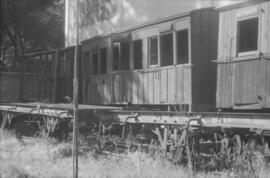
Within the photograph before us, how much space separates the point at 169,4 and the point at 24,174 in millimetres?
12962

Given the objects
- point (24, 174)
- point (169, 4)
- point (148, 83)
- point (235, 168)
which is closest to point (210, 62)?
point (148, 83)

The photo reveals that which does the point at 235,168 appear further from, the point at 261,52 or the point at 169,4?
the point at 169,4

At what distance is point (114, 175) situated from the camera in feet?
24.2

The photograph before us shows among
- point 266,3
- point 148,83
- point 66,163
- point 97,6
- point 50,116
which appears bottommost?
point 66,163

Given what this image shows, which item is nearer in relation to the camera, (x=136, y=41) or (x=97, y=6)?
(x=136, y=41)

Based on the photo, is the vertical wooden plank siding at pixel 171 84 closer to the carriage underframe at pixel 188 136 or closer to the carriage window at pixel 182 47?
the carriage window at pixel 182 47

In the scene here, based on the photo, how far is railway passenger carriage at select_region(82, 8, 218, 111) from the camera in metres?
10.3

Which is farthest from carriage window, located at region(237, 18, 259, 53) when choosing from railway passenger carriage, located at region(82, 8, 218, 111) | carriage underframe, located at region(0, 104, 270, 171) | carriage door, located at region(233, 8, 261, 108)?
carriage underframe, located at region(0, 104, 270, 171)

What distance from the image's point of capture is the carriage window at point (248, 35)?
29.4 feet

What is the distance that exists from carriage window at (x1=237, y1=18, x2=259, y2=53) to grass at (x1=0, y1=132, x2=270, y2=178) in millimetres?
3163

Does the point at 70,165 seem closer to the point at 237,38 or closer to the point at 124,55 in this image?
the point at 237,38

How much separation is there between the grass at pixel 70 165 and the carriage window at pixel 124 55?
10.5ft

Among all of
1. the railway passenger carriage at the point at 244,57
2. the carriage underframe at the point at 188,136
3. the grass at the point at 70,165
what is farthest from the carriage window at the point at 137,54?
the grass at the point at 70,165

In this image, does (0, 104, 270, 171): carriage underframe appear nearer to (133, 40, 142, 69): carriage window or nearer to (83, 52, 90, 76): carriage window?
(133, 40, 142, 69): carriage window
